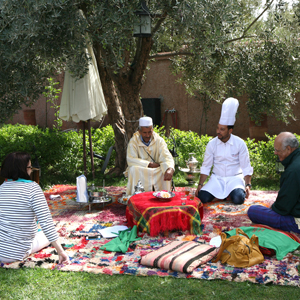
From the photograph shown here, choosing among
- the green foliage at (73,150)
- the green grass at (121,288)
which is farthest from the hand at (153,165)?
the green grass at (121,288)

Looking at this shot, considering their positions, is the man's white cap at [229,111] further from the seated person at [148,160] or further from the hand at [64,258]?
the hand at [64,258]

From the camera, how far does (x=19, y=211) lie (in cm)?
373

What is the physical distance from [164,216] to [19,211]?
174 cm

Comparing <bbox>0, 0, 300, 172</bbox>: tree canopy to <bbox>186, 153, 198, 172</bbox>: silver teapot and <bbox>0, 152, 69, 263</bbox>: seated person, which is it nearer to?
<bbox>186, 153, 198, 172</bbox>: silver teapot

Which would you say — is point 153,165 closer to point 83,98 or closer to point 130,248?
point 83,98

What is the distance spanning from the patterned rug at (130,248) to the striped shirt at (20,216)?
210 mm

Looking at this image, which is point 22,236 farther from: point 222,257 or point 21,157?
point 222,257

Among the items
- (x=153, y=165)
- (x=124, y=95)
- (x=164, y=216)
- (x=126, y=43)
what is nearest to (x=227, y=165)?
(x=153, y=165)

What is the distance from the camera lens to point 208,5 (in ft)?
17.2

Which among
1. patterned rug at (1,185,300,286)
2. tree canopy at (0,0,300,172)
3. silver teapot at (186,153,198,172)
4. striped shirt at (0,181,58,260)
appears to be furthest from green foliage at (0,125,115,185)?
striped shirt at (0,181,58,260)

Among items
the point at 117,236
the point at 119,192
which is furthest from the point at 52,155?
the point at 117,236

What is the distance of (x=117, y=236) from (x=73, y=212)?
54.2 inches

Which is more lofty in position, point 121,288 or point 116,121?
point 116,121

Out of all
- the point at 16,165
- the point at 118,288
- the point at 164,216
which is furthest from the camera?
the point at 164,216
